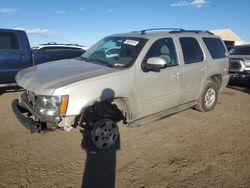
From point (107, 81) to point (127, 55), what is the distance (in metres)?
0.92

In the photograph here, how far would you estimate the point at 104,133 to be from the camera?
4605 mm

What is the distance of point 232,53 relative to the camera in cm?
1249

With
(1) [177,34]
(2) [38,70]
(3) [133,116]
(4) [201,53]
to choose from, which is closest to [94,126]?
(3) [133,116]

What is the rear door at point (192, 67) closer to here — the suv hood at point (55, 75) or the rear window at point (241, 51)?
the suv hood at point (55, 75)

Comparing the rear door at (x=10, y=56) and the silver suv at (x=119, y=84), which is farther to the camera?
the rear door at (x=10, y=56)

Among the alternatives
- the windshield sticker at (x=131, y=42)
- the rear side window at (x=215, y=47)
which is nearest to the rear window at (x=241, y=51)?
the rear side window at (x=215, y=47)

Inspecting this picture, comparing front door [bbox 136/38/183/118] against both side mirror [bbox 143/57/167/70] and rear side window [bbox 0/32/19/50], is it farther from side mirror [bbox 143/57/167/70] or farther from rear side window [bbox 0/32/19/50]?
rear side window [bbox 0/32/19/50]

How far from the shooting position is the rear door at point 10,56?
300 inches

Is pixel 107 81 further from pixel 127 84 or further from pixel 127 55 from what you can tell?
pixel 127 55

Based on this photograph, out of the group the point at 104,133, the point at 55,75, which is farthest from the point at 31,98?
the point at 104,133

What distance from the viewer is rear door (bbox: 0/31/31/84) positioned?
7.63 metres

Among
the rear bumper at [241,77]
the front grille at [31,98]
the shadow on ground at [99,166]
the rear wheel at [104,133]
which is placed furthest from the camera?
the rear bumper at [241,77]

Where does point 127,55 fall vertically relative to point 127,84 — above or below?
above

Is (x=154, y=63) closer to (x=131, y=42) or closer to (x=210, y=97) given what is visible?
(x=131, y=42)
